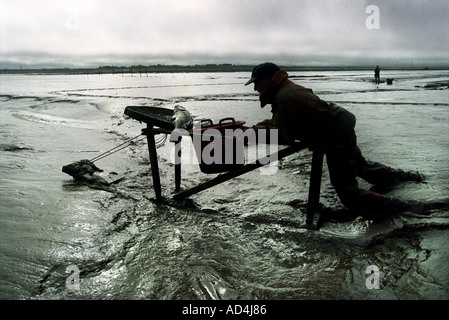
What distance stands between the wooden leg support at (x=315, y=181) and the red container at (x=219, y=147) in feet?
2.85

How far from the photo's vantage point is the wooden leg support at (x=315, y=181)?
329cm

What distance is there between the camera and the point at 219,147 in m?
3.46

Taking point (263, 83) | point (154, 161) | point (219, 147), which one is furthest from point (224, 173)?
point (263, 83)

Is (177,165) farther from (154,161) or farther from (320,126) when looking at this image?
(320,126)

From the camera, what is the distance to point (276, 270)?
2869mm

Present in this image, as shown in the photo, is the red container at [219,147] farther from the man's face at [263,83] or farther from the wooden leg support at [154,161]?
the wooden leg support at [154,161]

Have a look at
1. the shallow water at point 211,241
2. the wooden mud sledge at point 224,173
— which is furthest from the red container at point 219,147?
the shallow water at point 211,241

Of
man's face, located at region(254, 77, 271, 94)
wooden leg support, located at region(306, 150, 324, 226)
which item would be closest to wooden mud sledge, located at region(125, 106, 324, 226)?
wooden leg support, located at region(306, 150, 324, 226)

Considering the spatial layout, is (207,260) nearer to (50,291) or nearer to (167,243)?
(167,243)

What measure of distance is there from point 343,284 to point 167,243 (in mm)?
1941

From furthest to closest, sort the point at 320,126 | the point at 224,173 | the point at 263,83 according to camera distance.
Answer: the point at 224,173 < the point at 263,83 < the point at 320,126

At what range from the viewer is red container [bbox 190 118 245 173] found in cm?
339

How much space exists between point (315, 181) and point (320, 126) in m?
0.68
